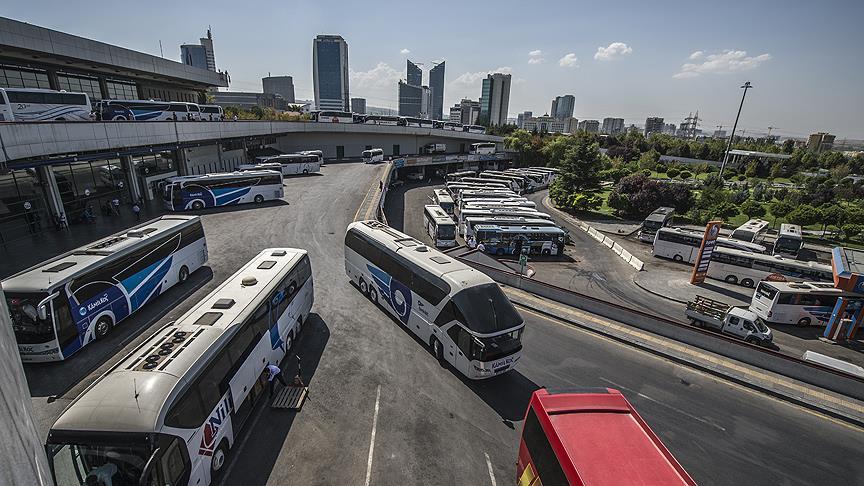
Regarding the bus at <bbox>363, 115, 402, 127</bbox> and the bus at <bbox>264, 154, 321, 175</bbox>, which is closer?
the bus at <bbox>264, 154, 321, 175</bbox>

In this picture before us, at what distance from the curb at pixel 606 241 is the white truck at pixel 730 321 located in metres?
9.28

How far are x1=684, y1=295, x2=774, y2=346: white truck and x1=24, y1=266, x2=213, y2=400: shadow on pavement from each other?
2552cm

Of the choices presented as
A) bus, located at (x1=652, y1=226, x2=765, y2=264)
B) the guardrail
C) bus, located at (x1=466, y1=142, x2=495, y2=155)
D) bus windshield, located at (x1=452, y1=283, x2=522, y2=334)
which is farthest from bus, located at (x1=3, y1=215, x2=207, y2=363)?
bus, located at (x1=466, y1=142, x2=495, y2=155)

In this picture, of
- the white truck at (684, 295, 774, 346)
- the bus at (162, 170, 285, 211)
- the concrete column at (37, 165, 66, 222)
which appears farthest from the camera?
the bus at (162, 170, 285, 211)

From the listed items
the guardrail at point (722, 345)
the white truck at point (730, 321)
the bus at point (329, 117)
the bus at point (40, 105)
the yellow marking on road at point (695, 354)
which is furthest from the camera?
the bus at point (329, 117)

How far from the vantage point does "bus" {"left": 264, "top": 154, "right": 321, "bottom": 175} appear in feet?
161

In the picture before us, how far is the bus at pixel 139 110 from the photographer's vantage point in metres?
33.0

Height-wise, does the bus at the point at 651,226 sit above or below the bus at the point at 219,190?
below

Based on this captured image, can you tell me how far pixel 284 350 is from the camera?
13594mm

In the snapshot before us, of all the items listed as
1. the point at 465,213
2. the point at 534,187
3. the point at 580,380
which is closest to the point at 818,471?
the point at 580,380

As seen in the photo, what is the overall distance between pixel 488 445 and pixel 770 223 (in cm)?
4774

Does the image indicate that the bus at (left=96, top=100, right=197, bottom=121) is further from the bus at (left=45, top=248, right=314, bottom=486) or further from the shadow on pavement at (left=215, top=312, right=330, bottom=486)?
the bus at (left=45, top=248, right=314, bottom=486)

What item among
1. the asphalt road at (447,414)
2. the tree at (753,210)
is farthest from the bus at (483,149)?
the asphalt road at (447,414)

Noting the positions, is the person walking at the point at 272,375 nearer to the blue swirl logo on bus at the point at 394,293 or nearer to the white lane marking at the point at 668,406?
the blue swirl logo on bus at the point at 394,293
